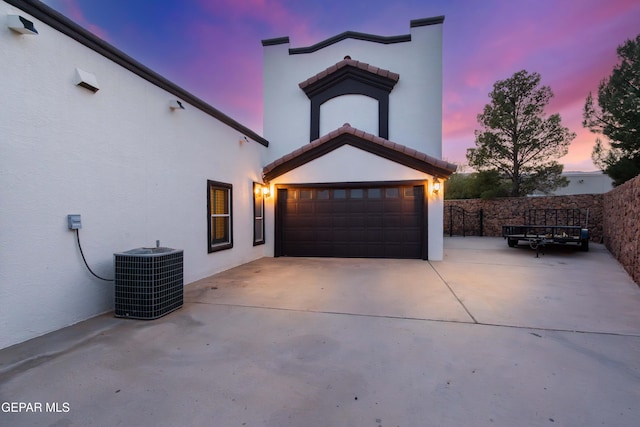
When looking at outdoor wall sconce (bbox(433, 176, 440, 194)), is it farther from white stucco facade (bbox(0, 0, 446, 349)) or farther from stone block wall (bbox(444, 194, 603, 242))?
stone block wall (bbox(444, 194, 603, 242))

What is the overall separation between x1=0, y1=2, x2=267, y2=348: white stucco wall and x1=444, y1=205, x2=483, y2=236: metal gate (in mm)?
14646

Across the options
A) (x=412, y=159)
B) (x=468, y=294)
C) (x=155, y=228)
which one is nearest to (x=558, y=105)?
(x=412, y=159)

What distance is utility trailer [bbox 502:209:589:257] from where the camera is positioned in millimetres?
9469

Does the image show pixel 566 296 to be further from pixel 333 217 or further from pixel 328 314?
pixel 333 217

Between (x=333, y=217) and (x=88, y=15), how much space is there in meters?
8.35

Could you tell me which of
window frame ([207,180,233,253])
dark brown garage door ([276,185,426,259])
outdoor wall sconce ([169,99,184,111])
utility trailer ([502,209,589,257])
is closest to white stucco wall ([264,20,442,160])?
dark brown garage door ([276,185,426,259])

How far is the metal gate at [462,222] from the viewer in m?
15.8

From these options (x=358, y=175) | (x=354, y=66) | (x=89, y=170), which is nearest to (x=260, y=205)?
(x=358, y=175)

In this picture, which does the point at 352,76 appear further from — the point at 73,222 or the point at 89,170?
the point at 73,222

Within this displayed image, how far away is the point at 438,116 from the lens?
406 inches

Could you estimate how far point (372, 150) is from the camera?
880 centimetres

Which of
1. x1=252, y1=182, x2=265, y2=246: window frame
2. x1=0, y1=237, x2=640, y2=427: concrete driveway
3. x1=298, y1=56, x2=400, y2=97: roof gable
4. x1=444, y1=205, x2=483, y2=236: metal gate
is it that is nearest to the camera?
x1=0, y1=237, x2=640, y2=427: concrete driveway

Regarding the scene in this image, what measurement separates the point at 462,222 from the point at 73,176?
1697cm

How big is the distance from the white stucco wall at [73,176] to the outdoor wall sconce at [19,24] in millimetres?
87
